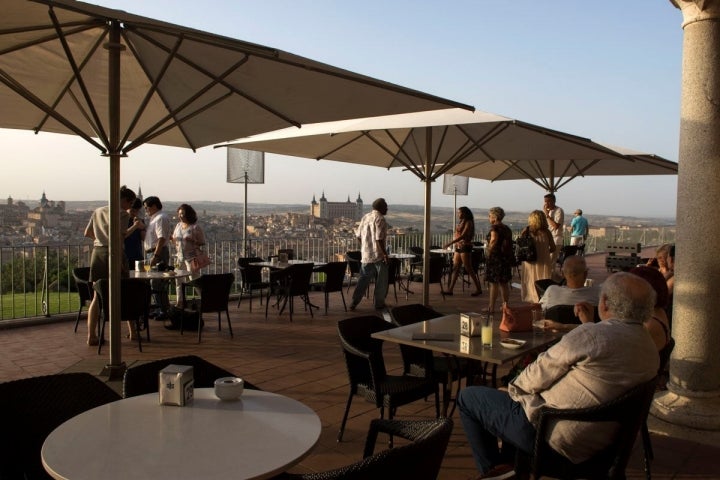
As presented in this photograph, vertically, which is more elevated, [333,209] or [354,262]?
[333,209]

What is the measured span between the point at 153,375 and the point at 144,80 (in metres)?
3.58

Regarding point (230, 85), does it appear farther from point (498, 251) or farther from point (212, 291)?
point (498, 251)

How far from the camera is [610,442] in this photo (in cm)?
238

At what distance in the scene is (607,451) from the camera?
2396 mm

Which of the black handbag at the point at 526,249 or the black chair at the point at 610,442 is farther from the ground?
the black handbag at the point at 526,249

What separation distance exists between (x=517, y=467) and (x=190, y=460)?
150 centimetres

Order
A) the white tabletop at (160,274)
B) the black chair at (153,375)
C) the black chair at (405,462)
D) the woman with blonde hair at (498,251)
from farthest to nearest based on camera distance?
1. the woman with blonde hair at (498,251)
2. the white tabletop at (160,274)
3. the black chair at (153,375)
4. the black chair at (405,462)

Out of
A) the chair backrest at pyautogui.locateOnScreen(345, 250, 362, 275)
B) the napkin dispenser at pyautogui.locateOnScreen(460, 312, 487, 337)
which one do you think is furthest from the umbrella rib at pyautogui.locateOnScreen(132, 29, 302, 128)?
the chair backrest at pyautogui.locateOnScreen(345, 250, 362, 275)

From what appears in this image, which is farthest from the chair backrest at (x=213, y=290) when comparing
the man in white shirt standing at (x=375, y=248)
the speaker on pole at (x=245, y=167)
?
the speaker on pole at (x=245, y=167)

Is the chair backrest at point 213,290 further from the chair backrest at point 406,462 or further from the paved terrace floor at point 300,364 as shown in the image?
the chair backrest at point 406,462

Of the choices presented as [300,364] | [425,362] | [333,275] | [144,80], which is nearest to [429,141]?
[333,275]

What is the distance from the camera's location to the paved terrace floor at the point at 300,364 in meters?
3.40

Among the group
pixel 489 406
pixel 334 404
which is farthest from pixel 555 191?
pixel 489 406

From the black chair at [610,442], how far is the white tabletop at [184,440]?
0.98m
